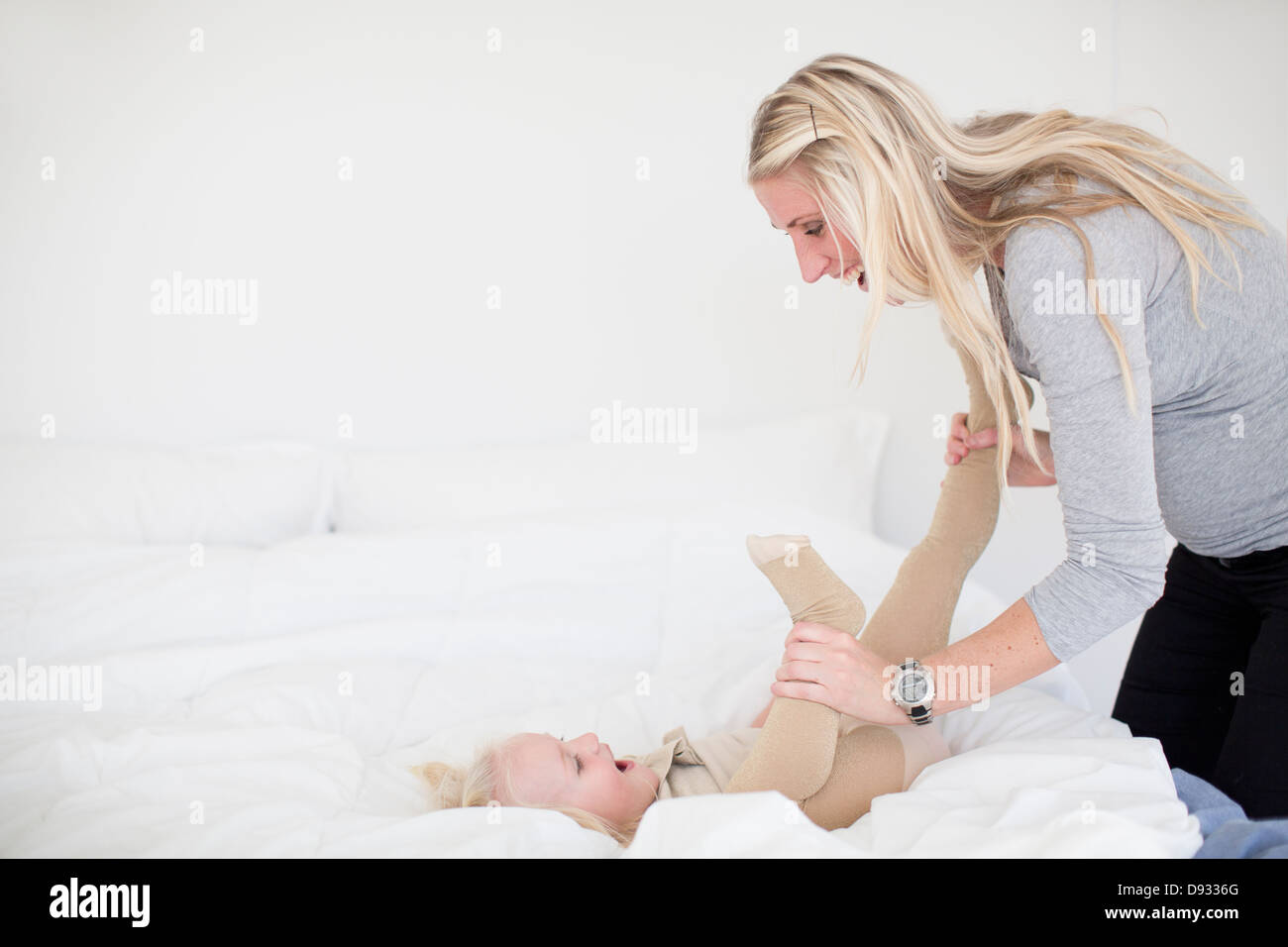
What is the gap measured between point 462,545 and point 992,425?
0.92 metres

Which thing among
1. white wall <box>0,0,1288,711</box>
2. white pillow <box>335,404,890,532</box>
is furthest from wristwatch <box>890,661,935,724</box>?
white wall <box>0,0,1288,711</box>

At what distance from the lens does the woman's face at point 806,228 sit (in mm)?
1099

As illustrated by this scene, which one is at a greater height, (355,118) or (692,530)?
(355,118)

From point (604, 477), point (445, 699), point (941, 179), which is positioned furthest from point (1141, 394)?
point (604, 477)

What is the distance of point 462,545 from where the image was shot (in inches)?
69.2

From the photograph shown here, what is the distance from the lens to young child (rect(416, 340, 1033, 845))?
1.11m

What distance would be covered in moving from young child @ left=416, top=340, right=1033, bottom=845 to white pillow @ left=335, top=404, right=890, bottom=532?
0.54 meters

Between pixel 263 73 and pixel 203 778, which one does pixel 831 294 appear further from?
pixel 203 778

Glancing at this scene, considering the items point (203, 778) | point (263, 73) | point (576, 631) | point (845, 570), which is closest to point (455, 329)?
point (263, 73)

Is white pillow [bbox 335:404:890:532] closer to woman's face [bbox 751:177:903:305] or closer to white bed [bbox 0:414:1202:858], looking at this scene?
white bed [bbox 0:414:1202:858]

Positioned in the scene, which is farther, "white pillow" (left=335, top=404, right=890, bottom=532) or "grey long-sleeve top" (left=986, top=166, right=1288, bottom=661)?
"white pillow" (left=335, top=404, right=890, bottom=532)

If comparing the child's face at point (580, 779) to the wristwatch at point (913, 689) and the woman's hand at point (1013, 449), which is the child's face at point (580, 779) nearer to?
the wristwatch at point (913, 689)

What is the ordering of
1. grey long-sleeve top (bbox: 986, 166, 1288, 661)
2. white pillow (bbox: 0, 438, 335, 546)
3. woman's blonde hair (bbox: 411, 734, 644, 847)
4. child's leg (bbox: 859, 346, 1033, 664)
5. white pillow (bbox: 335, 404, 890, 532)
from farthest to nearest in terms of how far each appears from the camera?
1. white pillow (bbox: 335, 404, 890, 532)
2. white pillow (bbox: 0, 438, 335, 546)
3. child's leg (bbox: 859, 346, 1033, 664)
4. woman's blonde hair (bbox: 411, 734, 644, 847)
5. grey long-sleeve top (bbox: 986, 166, 1288, 661)

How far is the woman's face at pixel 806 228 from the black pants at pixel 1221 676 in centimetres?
58
